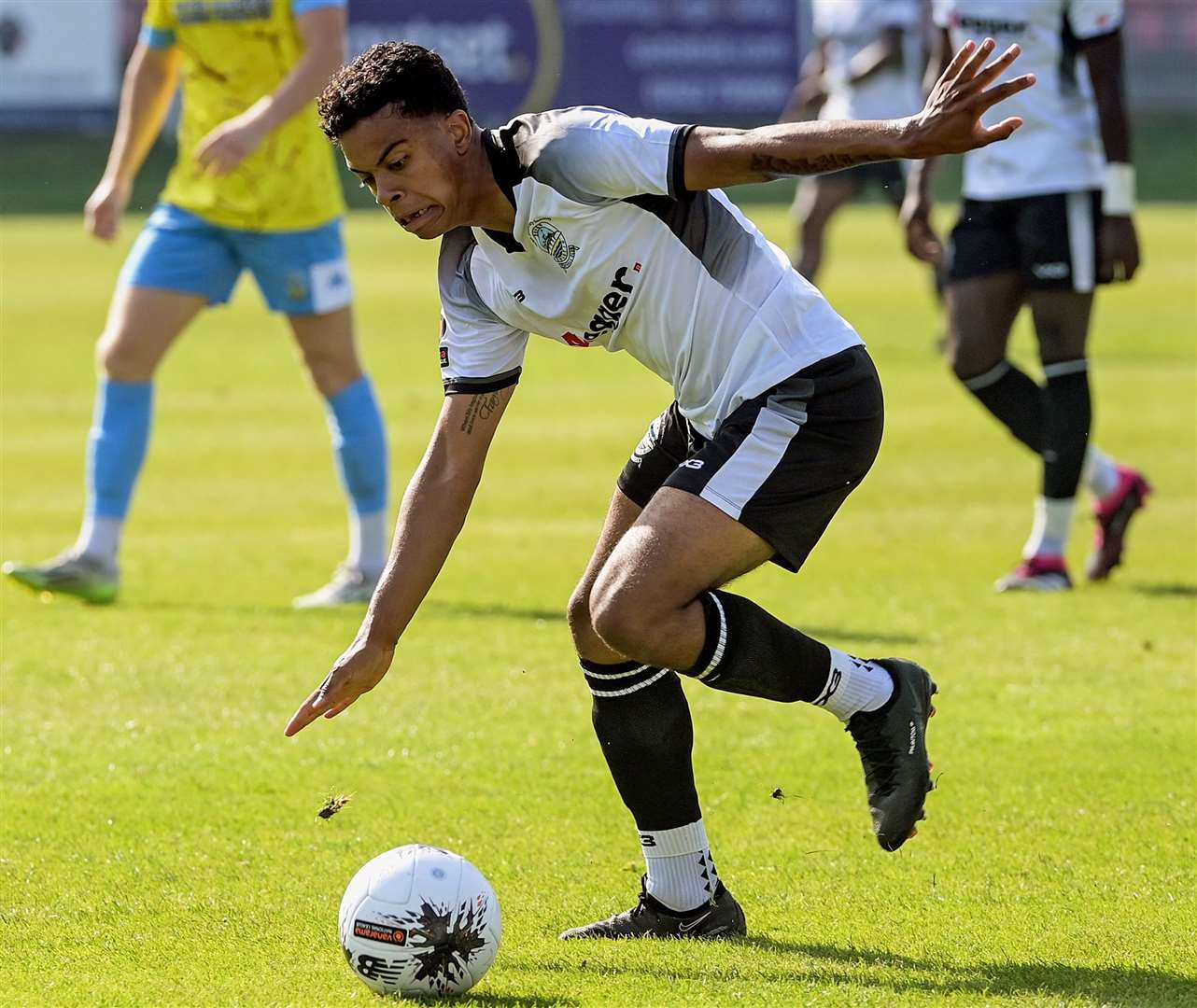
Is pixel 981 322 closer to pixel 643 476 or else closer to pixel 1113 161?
pixel 1113 161

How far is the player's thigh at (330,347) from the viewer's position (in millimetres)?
8297

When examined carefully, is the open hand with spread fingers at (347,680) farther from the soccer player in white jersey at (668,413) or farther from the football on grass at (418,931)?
the football on grass at (418,931)

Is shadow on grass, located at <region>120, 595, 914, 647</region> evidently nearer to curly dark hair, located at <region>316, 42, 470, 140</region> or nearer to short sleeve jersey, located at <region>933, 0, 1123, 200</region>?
short sleeve jersey, located at <region>933, 0, 1123, 200</region>

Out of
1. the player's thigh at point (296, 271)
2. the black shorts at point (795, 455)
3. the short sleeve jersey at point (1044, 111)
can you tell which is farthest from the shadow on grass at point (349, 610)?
the black shorts at point (795, 455)

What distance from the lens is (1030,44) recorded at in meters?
8.38

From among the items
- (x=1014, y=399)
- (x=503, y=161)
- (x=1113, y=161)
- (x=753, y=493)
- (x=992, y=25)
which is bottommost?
(x=1014, y=399)

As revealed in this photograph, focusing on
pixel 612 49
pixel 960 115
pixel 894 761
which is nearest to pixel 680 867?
pixel 894 761

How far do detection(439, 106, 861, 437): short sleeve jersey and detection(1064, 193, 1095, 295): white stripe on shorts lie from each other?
156 inches

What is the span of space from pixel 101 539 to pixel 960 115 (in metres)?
4.98

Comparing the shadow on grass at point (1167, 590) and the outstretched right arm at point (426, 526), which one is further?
the shadow on grass at point (1167, 590)

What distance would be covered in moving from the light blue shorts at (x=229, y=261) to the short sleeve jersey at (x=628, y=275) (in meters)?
3.68

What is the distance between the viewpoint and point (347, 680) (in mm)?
4398

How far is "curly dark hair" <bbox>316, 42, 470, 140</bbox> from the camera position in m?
4.25

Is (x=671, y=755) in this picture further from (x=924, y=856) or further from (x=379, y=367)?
(x=379, y=367)
